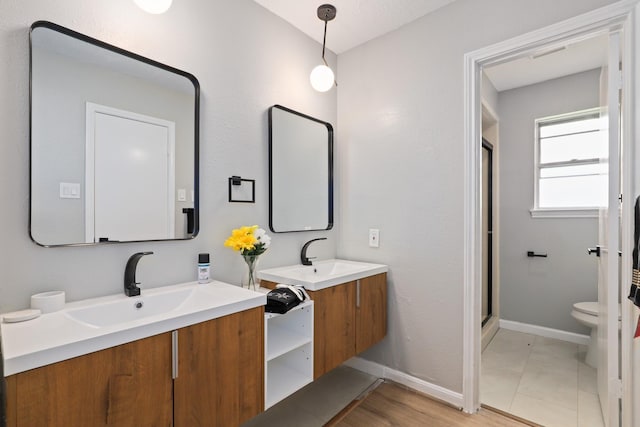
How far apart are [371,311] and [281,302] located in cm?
82

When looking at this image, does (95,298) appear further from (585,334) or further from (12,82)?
(585,334)

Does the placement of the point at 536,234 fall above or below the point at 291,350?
above

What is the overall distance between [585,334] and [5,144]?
413 cm

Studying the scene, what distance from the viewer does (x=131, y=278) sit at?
138 cm

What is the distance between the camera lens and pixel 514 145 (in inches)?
129

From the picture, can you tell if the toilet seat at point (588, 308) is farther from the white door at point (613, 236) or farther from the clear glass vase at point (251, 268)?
the clear glass vase at point (251, 268)

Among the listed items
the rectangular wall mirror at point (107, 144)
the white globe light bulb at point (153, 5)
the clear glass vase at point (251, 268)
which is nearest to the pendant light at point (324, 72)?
the rectangular wall mirror at point (107, 144)

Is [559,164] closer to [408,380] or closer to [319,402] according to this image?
[408,380]

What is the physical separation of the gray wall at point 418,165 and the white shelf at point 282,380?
83 cm

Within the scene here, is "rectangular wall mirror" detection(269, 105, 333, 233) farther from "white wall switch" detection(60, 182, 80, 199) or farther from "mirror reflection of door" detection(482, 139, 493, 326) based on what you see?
"mirror reflection of door" detection(482, 139, 493, 326)

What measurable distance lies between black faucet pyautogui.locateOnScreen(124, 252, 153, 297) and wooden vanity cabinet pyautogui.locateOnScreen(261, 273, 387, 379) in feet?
2.37

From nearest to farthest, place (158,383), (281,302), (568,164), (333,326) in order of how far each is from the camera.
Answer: (158,383)
(281,302)
(333,326)
(568,164)

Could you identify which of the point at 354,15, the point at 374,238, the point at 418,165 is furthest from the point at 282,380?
the point at 354,15

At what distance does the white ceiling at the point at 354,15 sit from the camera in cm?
197
